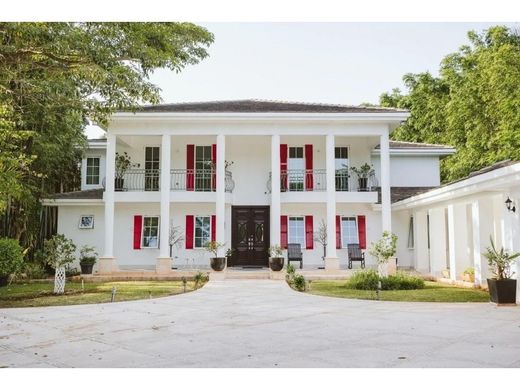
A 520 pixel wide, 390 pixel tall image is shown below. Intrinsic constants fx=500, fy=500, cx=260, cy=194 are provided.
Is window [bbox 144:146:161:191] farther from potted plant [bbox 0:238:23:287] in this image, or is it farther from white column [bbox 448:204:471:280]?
white column [bbox 448:204:471:280]

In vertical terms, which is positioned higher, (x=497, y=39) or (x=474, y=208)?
(x=497, y=39)

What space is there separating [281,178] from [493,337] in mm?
13386

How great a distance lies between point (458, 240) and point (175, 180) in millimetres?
10687

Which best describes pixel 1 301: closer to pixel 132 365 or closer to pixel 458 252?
pixel 132 365

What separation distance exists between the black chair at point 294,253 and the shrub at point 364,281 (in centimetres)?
476

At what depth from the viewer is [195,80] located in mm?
13953

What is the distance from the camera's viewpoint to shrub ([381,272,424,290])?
42.1ft

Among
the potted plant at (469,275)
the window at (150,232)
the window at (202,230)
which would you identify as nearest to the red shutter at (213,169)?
the window at (202,230)

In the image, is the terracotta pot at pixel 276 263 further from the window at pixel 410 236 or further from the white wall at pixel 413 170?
the white wall at pixel 413 170

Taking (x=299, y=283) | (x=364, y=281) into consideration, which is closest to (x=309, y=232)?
(x=364, y=281)

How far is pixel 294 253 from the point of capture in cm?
1845

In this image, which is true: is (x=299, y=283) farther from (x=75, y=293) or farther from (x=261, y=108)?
(x=261, y=108)

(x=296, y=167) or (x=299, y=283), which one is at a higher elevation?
(x=296, y=167)
